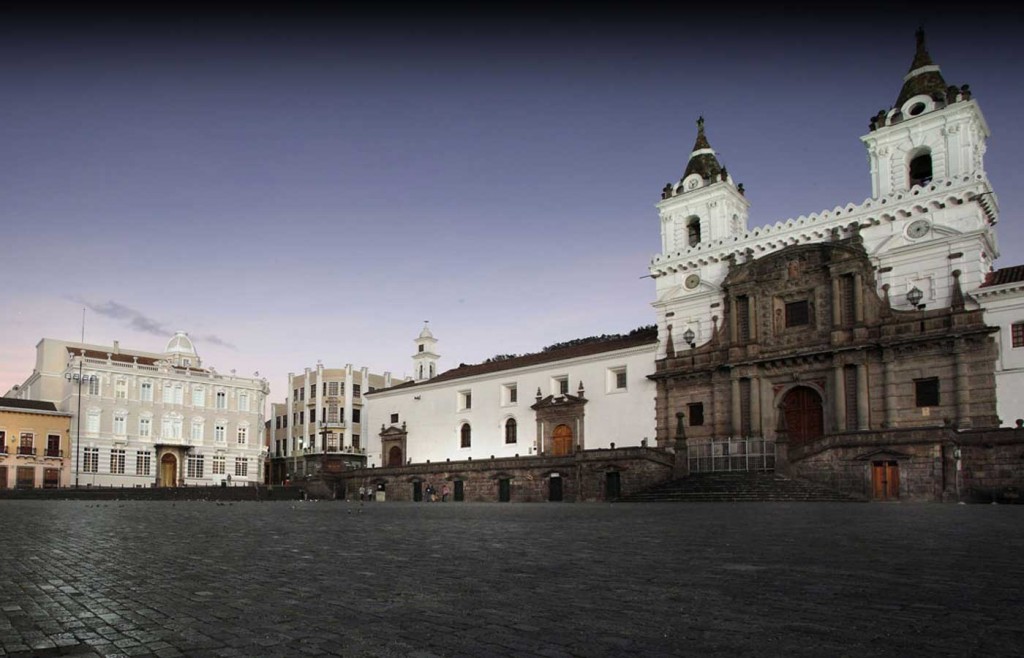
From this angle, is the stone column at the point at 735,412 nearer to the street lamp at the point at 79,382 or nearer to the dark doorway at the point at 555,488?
the dark doorway at the point at 555,488

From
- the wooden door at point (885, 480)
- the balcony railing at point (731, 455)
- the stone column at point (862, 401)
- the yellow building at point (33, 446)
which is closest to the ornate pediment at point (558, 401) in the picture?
the balcony railing at point (731, 455)

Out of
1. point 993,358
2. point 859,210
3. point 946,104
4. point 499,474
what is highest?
point 946,104

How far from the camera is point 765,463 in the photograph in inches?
1496

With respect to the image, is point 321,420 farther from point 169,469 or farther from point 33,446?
point 33,446

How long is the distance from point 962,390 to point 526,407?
26.7 m

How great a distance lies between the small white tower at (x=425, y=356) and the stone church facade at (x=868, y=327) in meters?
31.2

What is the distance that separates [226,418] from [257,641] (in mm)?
72267

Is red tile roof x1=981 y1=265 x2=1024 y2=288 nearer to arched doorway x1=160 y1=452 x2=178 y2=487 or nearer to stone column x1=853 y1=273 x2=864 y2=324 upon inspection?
stone column x1=853 y1=273 x2=864 y2=324

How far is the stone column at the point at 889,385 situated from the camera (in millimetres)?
37469

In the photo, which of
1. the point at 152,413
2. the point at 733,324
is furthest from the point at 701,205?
the point at 152,413

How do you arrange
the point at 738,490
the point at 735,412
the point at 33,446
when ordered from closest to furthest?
the point at 738,490 < the point at 735,412 < the point at 33,446

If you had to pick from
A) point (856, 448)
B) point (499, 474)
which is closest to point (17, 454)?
point (499, 474)

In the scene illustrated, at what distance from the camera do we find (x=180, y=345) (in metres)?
77.5

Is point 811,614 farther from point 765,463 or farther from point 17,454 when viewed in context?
point 17,454
